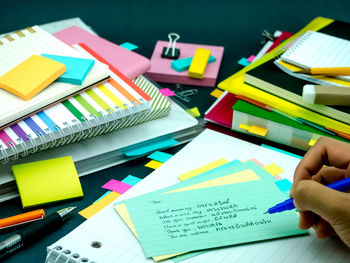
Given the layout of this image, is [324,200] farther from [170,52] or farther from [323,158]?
[170,52]

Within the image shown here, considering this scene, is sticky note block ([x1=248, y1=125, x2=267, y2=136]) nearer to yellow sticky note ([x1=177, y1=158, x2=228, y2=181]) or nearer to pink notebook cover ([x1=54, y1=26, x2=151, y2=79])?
yellow sticky note ([x1=177, y1=158, x2=228, y2=181])

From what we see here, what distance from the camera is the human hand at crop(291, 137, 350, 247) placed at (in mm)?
676

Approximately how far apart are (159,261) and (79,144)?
38 cm

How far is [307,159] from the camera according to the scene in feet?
2.70

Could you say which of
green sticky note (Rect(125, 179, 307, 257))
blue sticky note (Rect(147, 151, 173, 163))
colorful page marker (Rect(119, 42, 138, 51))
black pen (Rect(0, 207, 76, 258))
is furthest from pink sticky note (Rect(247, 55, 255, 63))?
black pen (Rect(0, 207, 76, 258))

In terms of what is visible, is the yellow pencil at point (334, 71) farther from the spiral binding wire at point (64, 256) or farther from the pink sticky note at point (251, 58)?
the spiral binding wire at point (64, 256)

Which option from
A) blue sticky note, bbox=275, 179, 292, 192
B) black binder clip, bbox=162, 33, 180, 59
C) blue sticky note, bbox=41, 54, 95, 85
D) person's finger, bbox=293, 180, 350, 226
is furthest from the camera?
black binder clip, bbox=162, 33, 180, 59

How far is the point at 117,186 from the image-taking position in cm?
98

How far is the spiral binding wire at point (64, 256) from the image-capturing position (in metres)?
0.77

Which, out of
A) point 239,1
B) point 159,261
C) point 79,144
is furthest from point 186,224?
point 239,1

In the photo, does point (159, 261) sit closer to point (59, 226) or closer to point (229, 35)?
point (59, 226)

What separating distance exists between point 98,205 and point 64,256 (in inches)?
6.8

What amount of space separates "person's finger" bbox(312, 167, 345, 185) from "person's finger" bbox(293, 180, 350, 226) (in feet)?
0.43

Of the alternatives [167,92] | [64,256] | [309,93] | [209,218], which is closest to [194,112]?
[167,92]
